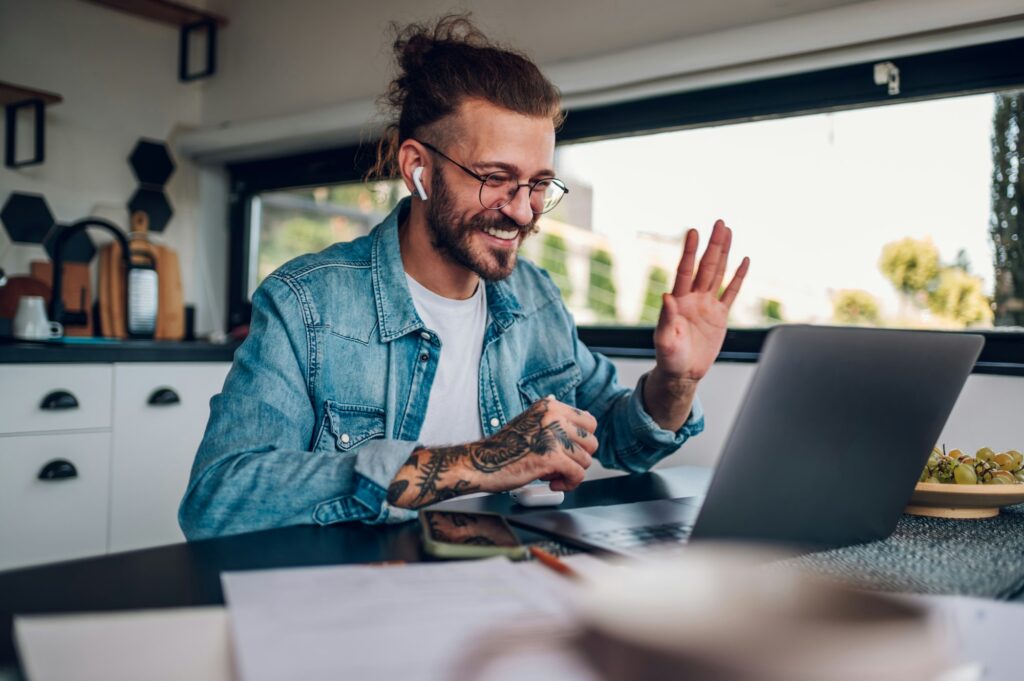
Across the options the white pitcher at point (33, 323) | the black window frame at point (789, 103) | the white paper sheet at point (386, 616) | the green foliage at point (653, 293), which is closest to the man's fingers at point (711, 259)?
the white paper sheet at point (386, 616)

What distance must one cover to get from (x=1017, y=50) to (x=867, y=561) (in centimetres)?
127

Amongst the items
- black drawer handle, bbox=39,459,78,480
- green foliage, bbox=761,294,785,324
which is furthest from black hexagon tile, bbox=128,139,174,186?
green foliage, bbox=761,294,785,324

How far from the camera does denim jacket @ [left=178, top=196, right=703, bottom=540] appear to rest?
3.26 feet

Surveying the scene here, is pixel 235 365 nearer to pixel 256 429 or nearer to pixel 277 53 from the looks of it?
pixel 256 429

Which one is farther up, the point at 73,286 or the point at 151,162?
the point at 151,162

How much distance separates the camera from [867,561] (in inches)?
32.6

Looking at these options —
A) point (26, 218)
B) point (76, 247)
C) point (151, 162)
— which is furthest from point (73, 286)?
point (151, 162)

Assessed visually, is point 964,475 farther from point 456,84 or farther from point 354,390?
point 456,84

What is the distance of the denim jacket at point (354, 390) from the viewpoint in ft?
3.26

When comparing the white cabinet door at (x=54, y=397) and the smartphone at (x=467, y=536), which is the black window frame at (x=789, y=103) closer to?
the white cabinet door at (x=54, y=397)

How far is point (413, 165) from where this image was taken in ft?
5.03

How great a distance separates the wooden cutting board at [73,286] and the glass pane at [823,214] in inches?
64.8

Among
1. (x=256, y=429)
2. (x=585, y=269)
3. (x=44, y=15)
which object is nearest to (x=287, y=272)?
(x=256, y=429)

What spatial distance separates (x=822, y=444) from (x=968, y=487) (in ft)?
1.27
